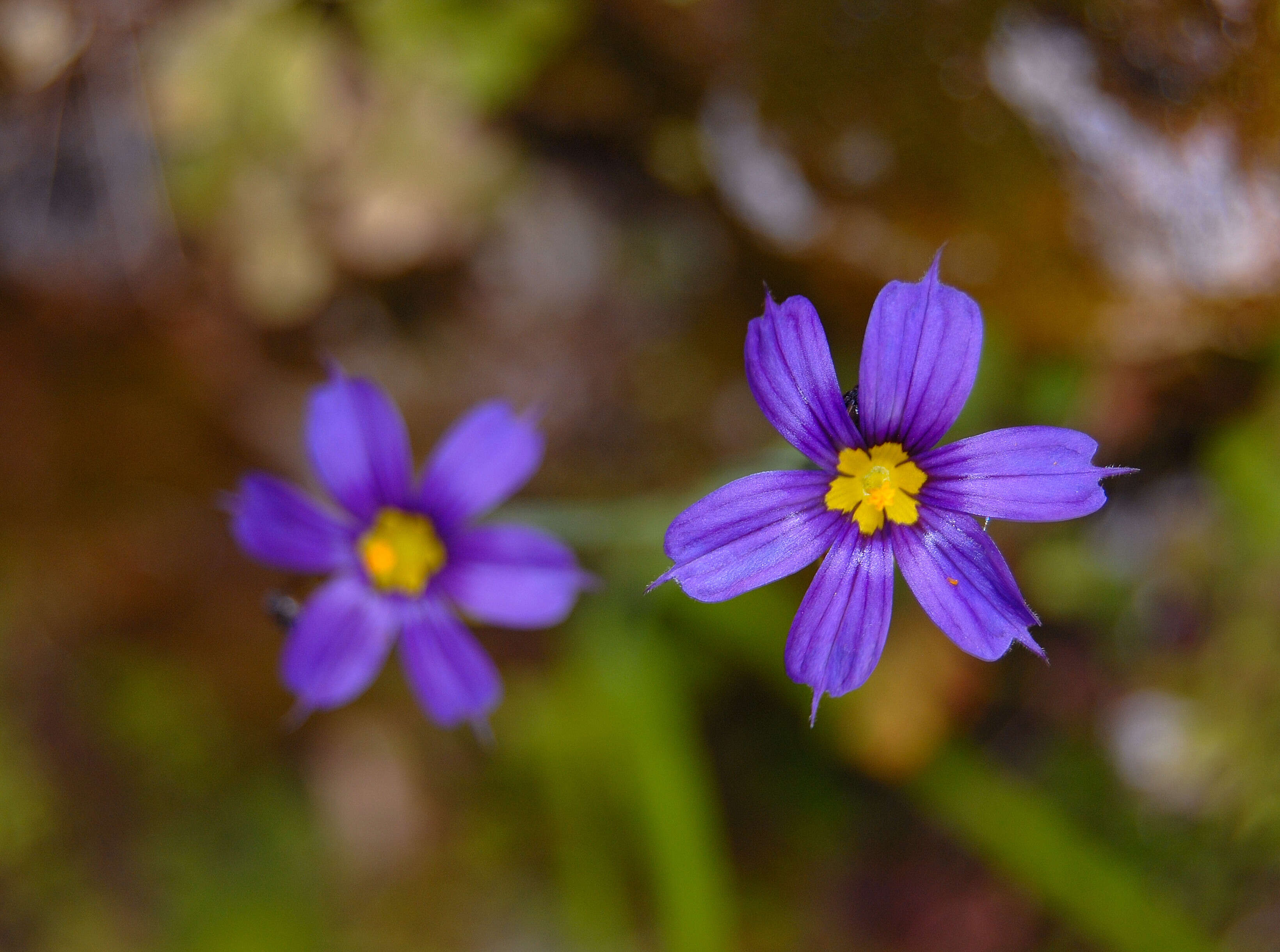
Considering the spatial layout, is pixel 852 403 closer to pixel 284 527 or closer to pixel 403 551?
pixel 403 551

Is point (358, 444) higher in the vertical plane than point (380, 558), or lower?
higher

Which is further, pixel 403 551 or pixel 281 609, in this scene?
pixel 403 551

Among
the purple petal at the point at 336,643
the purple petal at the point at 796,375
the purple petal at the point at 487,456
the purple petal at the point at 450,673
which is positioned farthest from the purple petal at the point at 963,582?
the purple petal at the point at 336,643

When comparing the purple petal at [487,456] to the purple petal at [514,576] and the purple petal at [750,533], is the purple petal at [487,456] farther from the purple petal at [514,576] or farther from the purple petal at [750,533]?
the purple petal at [750,533]

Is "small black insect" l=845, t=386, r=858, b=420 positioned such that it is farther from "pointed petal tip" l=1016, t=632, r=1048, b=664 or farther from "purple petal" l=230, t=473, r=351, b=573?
"purple petal" l=230, t=473, r=351, b=573

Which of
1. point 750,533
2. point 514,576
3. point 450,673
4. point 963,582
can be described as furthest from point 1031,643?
point 450,673

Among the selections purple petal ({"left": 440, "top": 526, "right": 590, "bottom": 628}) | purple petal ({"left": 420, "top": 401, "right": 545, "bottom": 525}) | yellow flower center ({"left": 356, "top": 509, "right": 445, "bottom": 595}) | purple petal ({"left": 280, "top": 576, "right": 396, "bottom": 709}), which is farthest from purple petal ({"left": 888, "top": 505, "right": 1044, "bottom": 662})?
purple petal ({"left": 280, "top": 576, "right": 396, "bottom": 709})

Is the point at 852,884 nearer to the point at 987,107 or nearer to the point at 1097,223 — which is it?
the point at 1097,223
